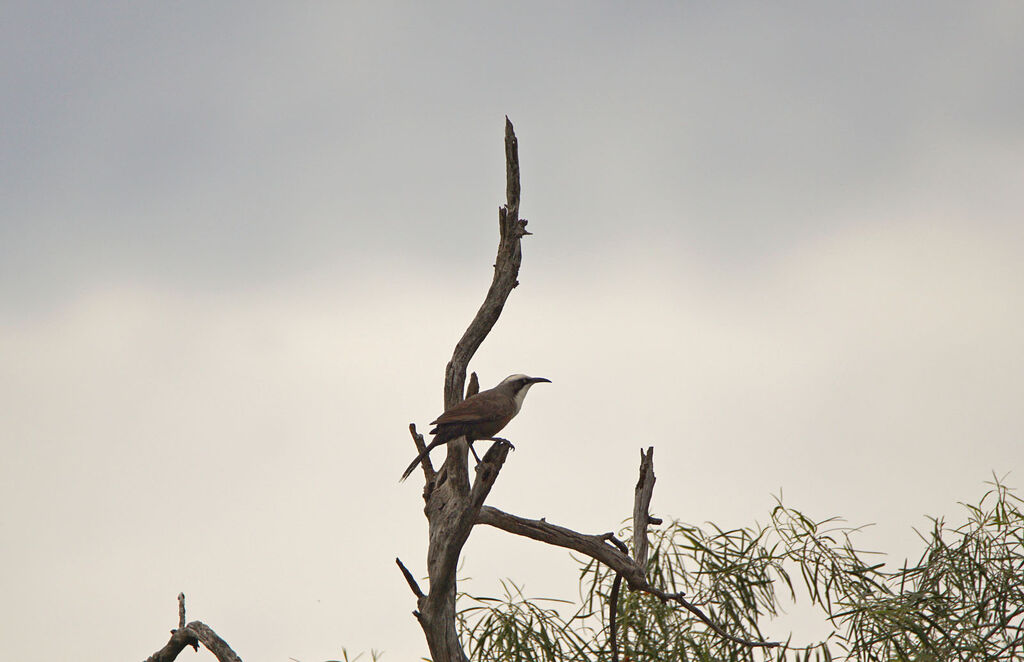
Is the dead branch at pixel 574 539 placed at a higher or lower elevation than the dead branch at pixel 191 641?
higher

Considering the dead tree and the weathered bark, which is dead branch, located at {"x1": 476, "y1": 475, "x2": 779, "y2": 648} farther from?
the weathered bark

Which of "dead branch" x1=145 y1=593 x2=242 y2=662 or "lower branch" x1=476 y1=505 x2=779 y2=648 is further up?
"lower branch" x1=476 y1=505 x2=779 y2=648

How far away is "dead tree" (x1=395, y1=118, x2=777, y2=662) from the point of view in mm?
6328

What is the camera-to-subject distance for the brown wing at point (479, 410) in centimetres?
689

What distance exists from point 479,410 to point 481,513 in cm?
83

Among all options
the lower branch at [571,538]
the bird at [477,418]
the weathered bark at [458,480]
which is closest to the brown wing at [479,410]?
the bird at [477,418]

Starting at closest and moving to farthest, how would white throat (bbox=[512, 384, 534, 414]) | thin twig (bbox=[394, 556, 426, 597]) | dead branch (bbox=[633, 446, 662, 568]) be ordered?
1. thin twig (bbox=[394, 556, 426, 597])
2. white throat (bbox=[512, 384, 534, 414])
3. dead branch (bbox=[633, 446, 662, 568])

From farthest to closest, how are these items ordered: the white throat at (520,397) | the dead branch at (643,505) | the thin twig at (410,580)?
the dead branch at (643,505), the white throat at (520,397), the thin twig at (410,580)

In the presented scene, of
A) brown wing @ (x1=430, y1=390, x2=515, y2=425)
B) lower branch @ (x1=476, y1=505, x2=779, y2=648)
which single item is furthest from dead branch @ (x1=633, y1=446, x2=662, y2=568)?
brown wing @ (x1=430, y1=390, x2=515, y2=425)

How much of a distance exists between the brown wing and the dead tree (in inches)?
7.2

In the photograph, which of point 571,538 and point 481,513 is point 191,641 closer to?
point 481,513

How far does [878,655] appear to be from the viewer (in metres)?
7.65

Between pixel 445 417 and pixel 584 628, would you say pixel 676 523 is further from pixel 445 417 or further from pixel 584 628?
pixel 445 417

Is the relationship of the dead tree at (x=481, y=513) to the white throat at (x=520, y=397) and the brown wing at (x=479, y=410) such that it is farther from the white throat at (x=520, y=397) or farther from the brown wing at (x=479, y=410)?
the white throat at (x=520, y=397)
